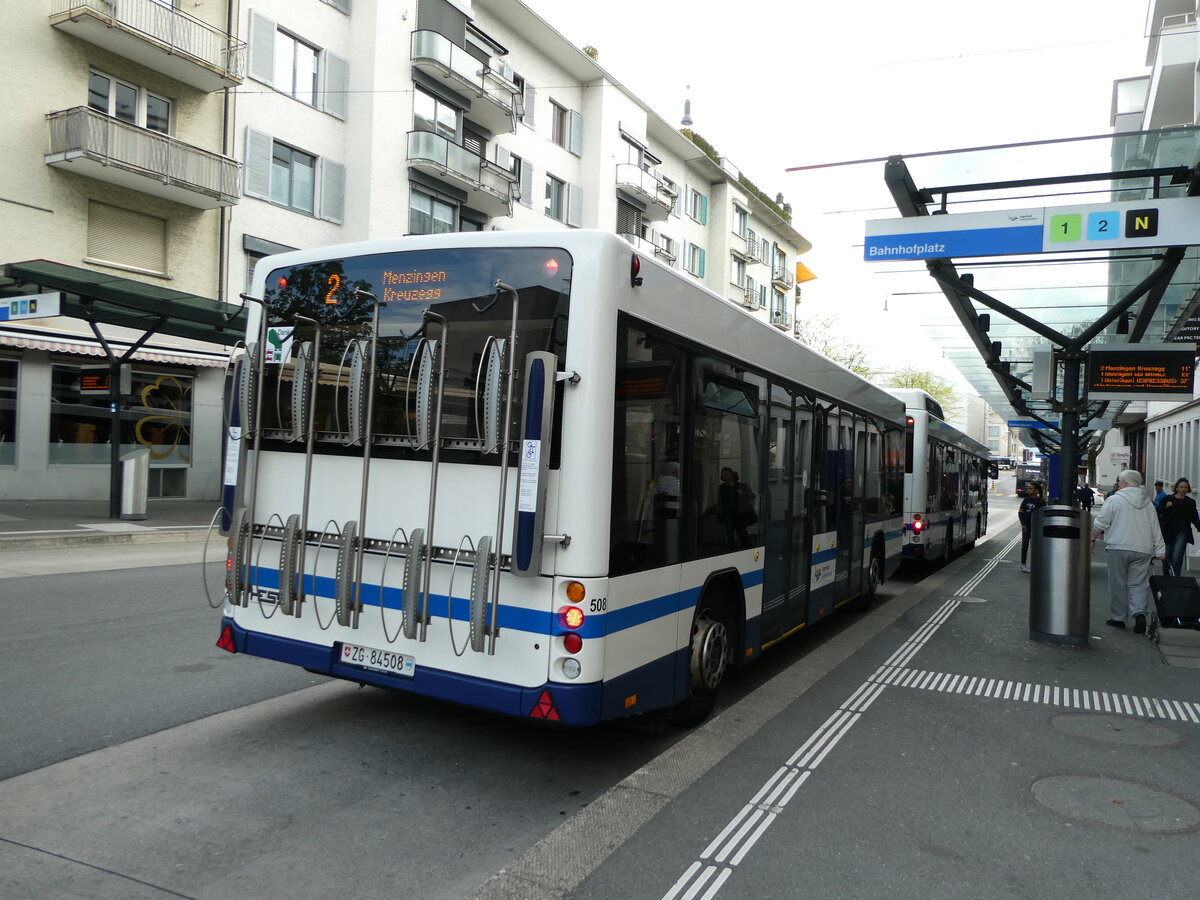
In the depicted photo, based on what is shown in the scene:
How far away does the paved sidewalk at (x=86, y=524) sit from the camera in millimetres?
14000

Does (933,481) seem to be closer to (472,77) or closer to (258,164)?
(258,164)

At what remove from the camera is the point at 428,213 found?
28250 millimetres

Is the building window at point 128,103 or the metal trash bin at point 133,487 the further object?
the building window at point 128,103

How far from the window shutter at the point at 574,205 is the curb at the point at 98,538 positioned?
23.3 metres

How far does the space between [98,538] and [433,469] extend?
12471mm

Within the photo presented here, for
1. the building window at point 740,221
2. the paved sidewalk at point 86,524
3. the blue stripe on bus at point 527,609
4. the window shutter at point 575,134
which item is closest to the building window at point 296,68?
the paved sidewalk at point 86,524

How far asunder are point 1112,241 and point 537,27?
27.8 metres

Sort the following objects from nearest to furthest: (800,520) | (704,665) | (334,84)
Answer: (704,665) < (800,520) < (334,84)

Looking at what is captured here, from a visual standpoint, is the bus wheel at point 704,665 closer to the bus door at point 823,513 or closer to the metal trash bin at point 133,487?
the bus door at point 823,513

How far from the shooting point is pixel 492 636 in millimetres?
4305

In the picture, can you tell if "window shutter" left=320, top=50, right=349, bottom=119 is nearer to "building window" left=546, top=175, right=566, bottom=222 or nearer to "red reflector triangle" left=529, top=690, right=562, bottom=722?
"building window" left=546, top=175, right=566, bottom=222

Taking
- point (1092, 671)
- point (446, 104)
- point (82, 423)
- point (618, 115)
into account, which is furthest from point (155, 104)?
point (1092, 671)

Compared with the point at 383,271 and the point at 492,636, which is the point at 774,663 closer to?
the point at 492,636

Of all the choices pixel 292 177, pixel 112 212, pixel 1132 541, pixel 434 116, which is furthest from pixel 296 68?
pixel 1132 541
